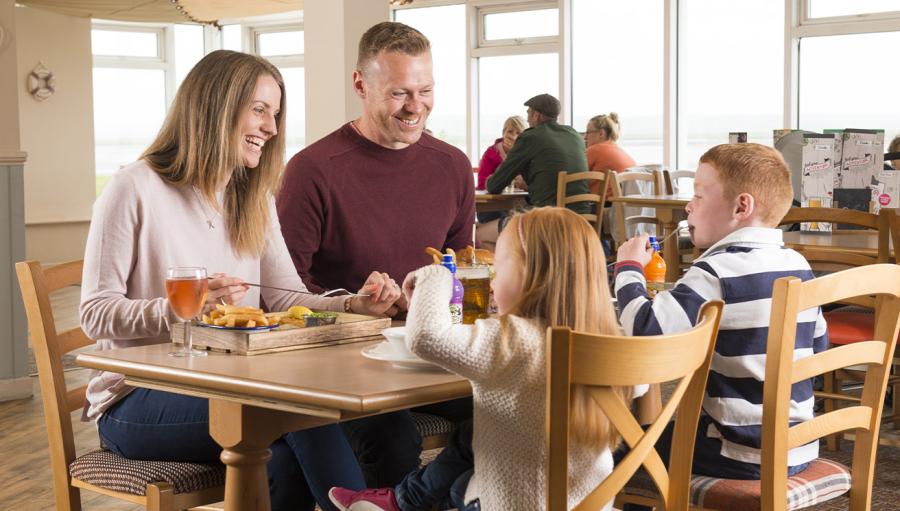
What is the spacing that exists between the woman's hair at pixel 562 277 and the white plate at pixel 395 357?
173mm

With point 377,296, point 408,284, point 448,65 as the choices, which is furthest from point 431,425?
point 448,65

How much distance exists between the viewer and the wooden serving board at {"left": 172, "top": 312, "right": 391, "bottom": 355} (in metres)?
1.82

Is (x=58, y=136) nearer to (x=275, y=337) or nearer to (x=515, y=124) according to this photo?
(x=515, y=124)

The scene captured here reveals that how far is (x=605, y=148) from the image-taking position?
7.62 m

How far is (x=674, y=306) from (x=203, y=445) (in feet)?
2.90

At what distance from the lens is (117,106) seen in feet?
39.5

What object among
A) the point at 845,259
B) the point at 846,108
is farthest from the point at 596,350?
the point at 846,108

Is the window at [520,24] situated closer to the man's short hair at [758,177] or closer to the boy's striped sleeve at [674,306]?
the man's short hair at [758,177]

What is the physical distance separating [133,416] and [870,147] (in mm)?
3142

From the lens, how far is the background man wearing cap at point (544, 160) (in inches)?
269

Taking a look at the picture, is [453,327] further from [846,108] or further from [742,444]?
[846,108]

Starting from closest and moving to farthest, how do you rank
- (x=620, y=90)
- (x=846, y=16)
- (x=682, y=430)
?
(x=682, y=430), (x=846, y=16), (x=620, y=90)

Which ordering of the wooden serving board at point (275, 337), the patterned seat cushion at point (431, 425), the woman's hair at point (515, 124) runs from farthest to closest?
the woman's hair at point (515, 124) < the patterned seat cushion at point (431, 425) < the wooden serving board at point (275, 337)

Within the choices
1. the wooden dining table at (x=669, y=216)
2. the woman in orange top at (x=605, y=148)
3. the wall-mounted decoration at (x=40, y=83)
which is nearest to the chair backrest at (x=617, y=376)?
the wooden dining table at (x=669, y=216)
